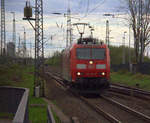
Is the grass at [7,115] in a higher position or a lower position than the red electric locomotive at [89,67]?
lower

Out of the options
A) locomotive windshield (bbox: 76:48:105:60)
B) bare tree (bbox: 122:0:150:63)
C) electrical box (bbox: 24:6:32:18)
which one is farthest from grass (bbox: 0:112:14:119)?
bare tree (bbox: 122:0:150:63)

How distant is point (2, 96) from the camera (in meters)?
14.3

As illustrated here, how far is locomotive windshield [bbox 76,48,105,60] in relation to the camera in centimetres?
1947

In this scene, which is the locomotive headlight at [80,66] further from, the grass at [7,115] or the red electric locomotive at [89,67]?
the grass at [7,115]

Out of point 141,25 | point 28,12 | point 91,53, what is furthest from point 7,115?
point 141,25

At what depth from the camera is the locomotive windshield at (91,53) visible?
63.9 feet

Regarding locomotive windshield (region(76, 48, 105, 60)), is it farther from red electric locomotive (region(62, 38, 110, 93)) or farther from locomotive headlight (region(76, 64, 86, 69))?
locomotive headlight (region(76, 64, 86, 69))

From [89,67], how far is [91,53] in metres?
0.95

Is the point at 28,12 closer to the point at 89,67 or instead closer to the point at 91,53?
the point at 91,53

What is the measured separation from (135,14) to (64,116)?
27.8 m

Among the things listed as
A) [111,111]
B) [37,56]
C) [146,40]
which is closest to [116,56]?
[146,40]

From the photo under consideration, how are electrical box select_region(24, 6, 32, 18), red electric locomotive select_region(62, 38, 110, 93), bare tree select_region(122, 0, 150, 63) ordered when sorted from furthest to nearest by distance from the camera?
1. bare tree select_region(122, 0, 150, 63)
2. electrical box select_region(24, 6, 32, 18)
3. red electric locomotive select_region(62, 38, 110, 93)

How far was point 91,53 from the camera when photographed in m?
19.6

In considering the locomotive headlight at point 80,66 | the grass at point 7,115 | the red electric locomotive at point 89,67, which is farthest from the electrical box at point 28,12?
the grass at point 7,115
